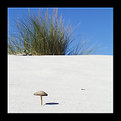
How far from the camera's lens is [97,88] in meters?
1.67

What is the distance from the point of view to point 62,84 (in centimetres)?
173

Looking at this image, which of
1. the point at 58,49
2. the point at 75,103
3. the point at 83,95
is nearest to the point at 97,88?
the point at 83,95

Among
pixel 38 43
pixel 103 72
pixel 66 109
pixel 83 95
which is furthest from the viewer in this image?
pixel 38 43

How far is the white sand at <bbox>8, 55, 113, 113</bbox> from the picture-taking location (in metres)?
1.25

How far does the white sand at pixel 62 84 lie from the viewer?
4.11ft

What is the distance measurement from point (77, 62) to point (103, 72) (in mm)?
414
